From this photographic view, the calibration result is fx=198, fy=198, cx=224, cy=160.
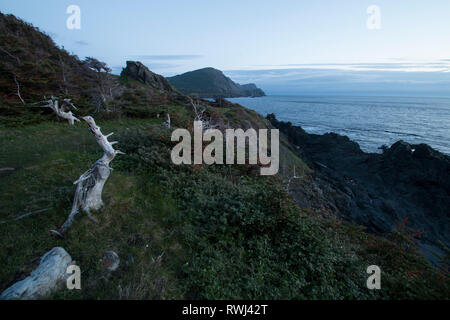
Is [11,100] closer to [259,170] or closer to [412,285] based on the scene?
[259,170]

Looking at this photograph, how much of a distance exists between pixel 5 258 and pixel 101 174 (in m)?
2.47

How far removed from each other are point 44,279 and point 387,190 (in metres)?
25.8

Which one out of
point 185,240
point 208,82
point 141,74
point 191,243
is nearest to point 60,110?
point 185,240

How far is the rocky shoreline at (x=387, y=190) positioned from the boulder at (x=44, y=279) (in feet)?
36.4

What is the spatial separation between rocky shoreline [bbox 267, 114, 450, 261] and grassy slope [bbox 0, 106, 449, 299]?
6390 mm

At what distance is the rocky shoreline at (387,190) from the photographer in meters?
14.7

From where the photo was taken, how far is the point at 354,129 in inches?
1800

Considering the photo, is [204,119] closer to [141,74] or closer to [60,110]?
[60,110]

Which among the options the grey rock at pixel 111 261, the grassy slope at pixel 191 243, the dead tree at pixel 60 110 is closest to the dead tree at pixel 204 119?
the grassy slope at pixel 191 243

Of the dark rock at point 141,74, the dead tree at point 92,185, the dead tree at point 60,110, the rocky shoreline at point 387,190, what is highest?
the dark rock at point 141,74

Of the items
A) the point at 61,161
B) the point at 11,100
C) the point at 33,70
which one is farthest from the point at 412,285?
the point at 33,70

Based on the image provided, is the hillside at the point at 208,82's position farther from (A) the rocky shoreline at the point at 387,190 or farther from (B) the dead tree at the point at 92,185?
(B) the dead tree at the point at 92,185

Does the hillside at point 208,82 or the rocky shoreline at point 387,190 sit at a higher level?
the hillside at point 208,82

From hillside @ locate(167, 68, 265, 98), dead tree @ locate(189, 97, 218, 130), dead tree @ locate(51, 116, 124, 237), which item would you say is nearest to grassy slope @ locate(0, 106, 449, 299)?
dead tree @ locate(51, 116, 124, 237)
